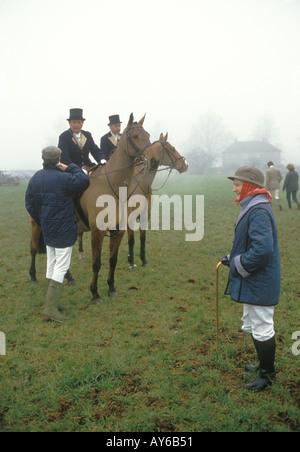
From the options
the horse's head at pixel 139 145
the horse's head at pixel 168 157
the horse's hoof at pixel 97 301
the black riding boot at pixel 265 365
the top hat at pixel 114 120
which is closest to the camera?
the black riding boot at pixel 265 365

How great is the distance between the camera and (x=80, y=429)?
3.16 meters

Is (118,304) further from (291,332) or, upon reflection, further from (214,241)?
(214,241)

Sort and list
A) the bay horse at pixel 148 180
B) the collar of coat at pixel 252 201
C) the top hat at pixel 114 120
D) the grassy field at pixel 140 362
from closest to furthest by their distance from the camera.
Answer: the grassy field at pixel 140 362 < the collar of coat at pixel 252 201 < the top hat at pixel 114 120 < the bay horse at pixel 148 180

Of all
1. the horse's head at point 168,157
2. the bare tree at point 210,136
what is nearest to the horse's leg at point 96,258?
the horse's head at point 168,157

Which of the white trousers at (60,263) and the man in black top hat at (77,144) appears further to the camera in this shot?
the man in black top hat at (77,144)

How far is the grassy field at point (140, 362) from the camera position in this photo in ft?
10.8

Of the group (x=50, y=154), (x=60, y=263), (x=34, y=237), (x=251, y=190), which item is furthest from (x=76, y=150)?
(x=251, y=190)

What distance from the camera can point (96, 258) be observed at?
20.2 ft

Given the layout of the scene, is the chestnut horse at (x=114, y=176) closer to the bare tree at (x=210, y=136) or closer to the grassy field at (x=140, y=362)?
the grassy field at (x=140, y=362)

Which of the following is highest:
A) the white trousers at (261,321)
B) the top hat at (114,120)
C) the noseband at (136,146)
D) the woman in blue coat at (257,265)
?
the top hat at (114,120)

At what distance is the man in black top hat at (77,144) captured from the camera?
6.78 m

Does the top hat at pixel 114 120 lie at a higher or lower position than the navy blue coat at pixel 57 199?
higher

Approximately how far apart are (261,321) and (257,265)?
1.98 feet

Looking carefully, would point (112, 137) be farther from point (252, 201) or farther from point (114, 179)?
point (252, 201)
